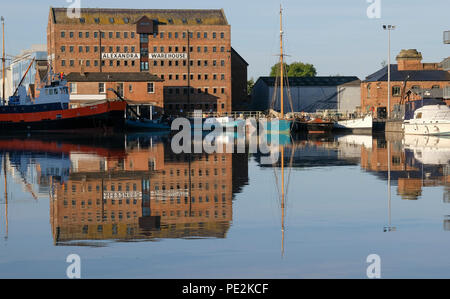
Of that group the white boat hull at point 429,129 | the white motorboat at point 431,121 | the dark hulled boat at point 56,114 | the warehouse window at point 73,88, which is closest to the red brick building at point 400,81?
the white boat hull at point 429,129

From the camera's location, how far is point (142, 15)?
111 meters

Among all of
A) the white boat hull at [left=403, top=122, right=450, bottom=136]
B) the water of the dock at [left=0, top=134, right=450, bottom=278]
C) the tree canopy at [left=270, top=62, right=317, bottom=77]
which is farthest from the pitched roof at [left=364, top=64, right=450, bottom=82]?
the tree canopy at [left=270, top=62, right=317, bottom=77]

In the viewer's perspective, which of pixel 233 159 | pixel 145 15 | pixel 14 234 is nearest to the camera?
pixel 14 234

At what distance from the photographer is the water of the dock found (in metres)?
11.3

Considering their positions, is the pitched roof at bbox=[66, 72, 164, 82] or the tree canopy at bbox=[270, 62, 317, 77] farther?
the tree canopy at bbox=[270, 62, 317, 77]

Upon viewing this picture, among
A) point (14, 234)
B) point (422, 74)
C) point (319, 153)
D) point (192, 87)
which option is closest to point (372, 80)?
point (422, 74)

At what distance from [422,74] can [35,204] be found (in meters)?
83.7

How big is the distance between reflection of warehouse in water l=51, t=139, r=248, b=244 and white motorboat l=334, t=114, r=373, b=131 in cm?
4821

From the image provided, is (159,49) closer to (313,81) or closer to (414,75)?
(313,81)

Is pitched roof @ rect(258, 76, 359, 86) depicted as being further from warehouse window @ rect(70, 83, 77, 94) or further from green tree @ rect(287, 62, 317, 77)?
green tree @ rect(287, 62, 317, 77)

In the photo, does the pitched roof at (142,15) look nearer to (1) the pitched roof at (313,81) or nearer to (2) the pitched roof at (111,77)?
(1) the pitched roof at (313,81)

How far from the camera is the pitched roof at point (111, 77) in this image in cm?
9644

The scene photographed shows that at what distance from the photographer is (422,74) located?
95.8m

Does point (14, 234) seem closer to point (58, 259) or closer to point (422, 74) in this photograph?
point (58, 259)
